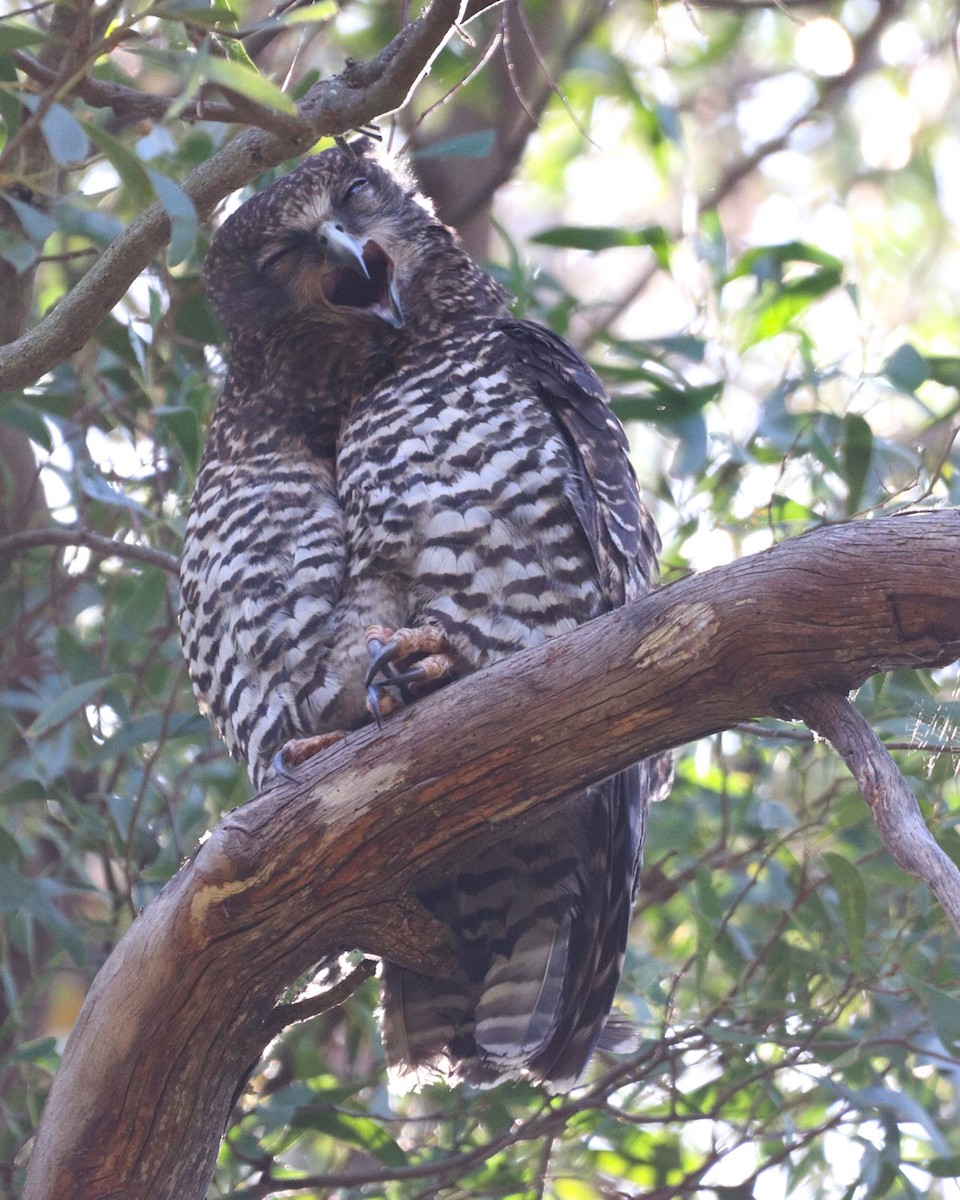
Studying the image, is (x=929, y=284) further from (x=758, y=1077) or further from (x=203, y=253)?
(x=758, y=1077)

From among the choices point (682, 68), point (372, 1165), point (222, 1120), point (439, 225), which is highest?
point (682, 68)

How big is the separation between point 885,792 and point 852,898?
3.69 ft

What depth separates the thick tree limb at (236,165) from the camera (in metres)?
1.94

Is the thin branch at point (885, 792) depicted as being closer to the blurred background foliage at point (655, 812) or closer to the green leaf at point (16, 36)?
the blurred background foliage at point (655, 812)

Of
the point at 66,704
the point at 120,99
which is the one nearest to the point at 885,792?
the point at 120,99

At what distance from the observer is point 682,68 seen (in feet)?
19.0

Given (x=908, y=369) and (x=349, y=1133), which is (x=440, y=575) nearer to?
(x=908, y=369)

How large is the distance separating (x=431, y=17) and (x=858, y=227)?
4565 mm

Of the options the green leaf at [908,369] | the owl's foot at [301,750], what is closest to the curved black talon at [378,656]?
the owl's foot at [301,750]

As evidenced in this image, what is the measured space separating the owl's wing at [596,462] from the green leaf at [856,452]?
46cm

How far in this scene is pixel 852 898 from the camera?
279 cm

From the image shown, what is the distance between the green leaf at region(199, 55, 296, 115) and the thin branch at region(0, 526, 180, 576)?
1457 mm

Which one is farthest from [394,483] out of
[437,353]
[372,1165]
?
[372,1165]

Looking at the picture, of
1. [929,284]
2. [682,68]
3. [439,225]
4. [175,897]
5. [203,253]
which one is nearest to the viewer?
[175,897]
